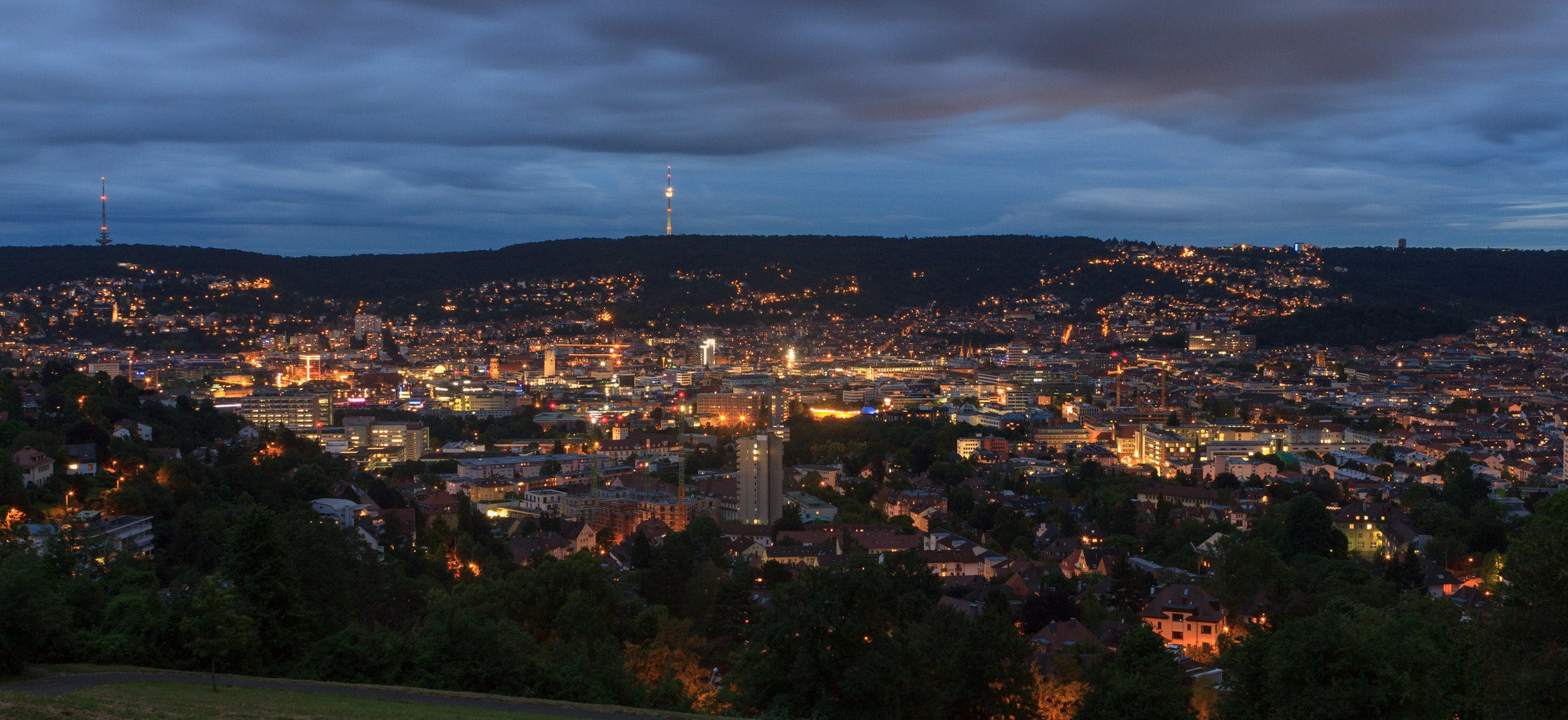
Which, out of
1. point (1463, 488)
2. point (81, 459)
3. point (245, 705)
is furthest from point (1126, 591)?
point (81, 459)

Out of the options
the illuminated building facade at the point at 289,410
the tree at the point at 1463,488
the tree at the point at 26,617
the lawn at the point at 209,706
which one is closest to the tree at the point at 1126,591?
the tree at the point at 1463,488

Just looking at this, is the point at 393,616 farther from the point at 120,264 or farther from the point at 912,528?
the point at 120,264

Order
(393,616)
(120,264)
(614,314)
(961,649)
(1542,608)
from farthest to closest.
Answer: (614,314)
(120,264)
(393,616)
(961,649)
(1542,608)

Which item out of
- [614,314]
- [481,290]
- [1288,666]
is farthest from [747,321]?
[1288,666]

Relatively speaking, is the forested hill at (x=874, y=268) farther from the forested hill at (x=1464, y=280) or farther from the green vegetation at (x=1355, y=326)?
the green vegetation at (x=1355, y=326)

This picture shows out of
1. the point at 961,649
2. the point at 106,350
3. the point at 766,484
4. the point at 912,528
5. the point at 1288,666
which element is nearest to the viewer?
the point at 1288,666

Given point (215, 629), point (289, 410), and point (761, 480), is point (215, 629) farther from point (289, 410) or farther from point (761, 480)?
point (289, 410)
